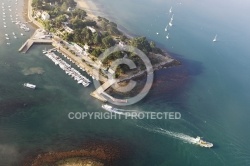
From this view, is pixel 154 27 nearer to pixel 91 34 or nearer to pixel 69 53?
pixel 91 34

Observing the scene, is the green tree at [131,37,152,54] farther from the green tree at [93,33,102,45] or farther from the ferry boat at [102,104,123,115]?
the ferry boat at [102,104,123,115]

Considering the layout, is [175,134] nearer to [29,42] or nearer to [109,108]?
[109,108]

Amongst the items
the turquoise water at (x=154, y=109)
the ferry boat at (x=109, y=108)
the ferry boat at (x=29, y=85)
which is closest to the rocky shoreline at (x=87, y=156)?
the turquoise water at (x=154, y=109)

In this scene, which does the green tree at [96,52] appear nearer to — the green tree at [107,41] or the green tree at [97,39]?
the green tree at [107,41]

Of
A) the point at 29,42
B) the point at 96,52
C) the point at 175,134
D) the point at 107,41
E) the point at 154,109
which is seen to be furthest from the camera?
the point at 29,42

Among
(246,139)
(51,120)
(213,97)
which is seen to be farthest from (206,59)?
(51,120)

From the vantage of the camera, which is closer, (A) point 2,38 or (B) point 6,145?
(B) point 6,145

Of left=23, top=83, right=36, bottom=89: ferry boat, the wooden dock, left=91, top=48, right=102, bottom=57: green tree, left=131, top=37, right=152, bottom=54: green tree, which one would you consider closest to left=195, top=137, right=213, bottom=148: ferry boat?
left=131, top=37, right=152, bottom=54: green tree

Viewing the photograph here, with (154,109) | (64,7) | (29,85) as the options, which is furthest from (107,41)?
(64,7)
